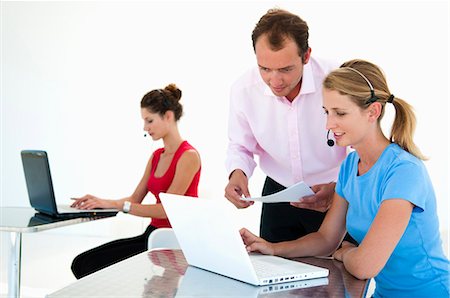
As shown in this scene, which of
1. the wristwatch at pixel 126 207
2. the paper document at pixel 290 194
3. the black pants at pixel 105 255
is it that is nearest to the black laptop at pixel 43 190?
the wristwatch at pixel 126 207

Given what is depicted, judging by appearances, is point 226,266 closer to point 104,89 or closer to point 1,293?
point 1,293

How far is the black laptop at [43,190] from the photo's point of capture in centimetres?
277

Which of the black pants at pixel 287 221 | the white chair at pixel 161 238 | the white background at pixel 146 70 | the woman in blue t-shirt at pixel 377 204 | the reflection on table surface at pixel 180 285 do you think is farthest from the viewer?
the white background at pixel 146 70

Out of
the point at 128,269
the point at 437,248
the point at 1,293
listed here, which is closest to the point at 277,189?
the point at 437,248

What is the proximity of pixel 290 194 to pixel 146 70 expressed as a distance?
433 centimetres

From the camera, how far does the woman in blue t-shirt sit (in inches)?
64.9

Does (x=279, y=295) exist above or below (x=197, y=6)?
below

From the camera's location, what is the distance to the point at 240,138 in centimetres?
258

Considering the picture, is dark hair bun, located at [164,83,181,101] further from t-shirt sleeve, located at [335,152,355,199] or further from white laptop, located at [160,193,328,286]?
white laptop, located at [160,193,328,286]

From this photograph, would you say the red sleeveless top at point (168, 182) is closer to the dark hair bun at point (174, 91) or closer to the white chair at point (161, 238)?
the dark hair bun at point (174, 91)

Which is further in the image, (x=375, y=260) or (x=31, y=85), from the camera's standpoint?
(x=31, y=85)

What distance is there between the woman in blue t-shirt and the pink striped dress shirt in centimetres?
46

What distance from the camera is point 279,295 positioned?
4.51 ft

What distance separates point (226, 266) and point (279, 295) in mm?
181
